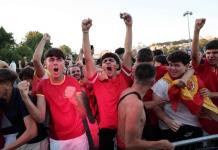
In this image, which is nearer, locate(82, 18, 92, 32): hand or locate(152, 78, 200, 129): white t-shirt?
locate(152, 78, 200, 129): white t-shirt

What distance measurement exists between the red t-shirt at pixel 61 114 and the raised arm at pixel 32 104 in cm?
16

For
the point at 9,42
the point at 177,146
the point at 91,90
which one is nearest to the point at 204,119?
the point at 177,146

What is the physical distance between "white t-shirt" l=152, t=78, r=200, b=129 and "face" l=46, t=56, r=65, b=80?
1.17 meters

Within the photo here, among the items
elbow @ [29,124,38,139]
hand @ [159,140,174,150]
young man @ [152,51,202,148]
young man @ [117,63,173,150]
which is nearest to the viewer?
young man @ [117,63,173,150]

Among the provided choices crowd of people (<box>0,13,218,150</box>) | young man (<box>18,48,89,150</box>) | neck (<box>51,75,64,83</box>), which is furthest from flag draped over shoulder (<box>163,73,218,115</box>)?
neck (<box>51,75,64,83</box>)

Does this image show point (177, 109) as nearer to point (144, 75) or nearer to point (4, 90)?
point (144, 75)

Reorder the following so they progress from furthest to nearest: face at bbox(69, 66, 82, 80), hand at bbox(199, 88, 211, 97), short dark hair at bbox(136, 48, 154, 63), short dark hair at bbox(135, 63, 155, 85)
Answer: face at bbox(69, 66, 82, 80) → short dark hair at bbox(136, 48, 154, 63) → hand at bbox(199, 88, 211, 97) → short dark hair at bbox(135, 63, 155, 85)

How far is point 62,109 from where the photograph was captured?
160 inches

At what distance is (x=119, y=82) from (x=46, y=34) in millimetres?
1285

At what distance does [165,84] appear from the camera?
4227 millimetres

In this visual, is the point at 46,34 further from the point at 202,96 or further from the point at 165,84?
the point at 202,96

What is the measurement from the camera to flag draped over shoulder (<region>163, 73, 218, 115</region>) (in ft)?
13.4

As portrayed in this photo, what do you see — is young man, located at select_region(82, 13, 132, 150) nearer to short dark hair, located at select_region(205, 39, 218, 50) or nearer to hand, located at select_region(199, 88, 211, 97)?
hand, located at select_region(199, 88, 211, 97)

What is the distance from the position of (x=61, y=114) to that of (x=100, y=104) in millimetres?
487
